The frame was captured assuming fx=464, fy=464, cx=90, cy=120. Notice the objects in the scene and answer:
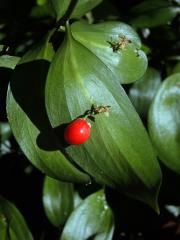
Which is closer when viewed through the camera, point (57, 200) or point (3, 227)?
point (3, 227)

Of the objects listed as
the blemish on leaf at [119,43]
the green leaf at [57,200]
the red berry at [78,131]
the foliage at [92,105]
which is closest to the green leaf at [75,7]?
the foliage at [92,105]

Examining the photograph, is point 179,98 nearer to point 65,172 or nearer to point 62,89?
point 65,172

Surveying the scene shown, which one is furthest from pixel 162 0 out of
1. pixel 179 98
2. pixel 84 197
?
pixel 84 197

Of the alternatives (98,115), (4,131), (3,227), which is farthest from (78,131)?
(4,131)

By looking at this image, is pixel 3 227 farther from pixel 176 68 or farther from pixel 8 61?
pixel 176 68

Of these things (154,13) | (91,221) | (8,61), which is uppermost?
(8,61)

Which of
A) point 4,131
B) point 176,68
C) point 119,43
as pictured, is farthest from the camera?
point 4,131

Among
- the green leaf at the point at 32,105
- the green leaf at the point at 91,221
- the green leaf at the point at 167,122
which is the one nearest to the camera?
the green leaf at the point at 32,105

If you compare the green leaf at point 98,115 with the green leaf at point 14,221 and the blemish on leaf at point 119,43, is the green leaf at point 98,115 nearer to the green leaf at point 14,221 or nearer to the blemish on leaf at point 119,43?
the blemish on leaf at point 119,43
